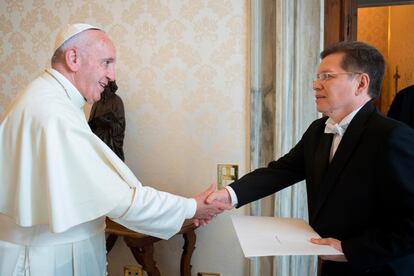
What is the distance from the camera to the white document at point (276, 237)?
132 cm

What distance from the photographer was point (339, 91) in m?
1.51

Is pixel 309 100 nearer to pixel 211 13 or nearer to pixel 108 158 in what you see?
pixel 211 13

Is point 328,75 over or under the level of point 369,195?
over

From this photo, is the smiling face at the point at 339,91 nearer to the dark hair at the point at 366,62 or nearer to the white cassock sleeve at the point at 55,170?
the dark hair at the point at 366,62

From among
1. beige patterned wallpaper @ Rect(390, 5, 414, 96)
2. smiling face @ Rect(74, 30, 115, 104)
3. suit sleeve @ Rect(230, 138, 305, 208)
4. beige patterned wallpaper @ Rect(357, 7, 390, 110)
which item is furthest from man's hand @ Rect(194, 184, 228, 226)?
beige patterned wallpaper @ Rect(357, 7, 390, 110)

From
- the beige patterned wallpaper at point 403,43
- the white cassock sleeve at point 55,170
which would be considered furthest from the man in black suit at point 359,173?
the beige patterned wallpaper at point 403,43

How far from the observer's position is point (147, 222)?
1571 mm

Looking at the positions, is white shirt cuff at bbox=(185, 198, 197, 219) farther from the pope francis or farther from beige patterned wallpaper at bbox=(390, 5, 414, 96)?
beige patterned wallpaper at bbox=(390, 5, 414, 96)

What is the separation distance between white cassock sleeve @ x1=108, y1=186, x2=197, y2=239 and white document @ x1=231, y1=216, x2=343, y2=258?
0.27 meters

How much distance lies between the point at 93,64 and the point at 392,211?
1282 mm

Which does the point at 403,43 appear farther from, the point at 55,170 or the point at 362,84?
the point at 55,170

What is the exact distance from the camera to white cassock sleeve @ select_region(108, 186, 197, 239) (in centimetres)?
153

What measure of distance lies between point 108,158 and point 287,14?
1.58 meters

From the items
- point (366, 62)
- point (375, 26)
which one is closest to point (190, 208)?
point (366, 62)
